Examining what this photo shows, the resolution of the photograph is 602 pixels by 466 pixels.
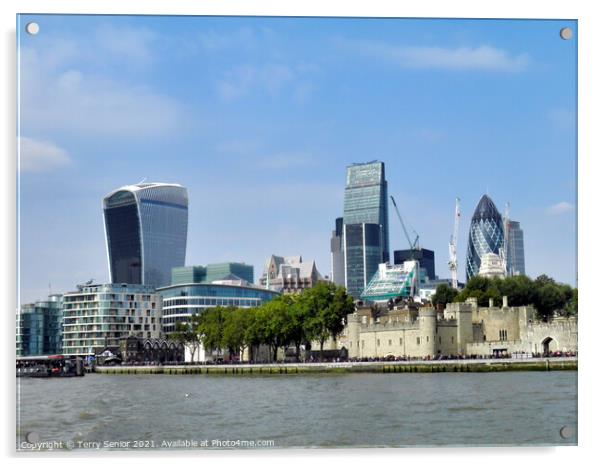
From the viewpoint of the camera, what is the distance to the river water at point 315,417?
59.1 ft

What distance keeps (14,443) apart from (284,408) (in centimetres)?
1120

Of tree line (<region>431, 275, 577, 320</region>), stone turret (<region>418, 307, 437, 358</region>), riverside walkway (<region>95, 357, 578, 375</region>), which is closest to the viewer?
riverside walkway (<region>95, 357, 578, 375</region>)

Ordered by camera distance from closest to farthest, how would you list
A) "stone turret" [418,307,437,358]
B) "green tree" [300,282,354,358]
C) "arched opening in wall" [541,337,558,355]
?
"arched opening in wall" [541,337,558,355] < "stone turret" [418,307,437,358] < "green tree" [300,282,354,358]

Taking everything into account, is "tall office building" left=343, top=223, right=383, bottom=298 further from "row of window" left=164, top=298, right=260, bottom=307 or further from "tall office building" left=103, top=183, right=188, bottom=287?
"row of window" left=164, top=298, right=260, bottom=307

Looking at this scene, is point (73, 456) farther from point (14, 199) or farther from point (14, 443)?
point (14, 199)

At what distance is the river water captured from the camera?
18000 millimetres

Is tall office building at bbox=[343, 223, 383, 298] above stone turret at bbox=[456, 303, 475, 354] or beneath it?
above

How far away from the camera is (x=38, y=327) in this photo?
226ft

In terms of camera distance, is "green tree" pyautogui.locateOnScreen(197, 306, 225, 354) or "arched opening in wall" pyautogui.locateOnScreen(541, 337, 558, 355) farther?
"green tree" pyautogui.locateOnScreen(197, 306, 225, 354)

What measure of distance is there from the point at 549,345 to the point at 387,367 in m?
8.59

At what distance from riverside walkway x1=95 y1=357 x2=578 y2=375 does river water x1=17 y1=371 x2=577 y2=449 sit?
8.51 m

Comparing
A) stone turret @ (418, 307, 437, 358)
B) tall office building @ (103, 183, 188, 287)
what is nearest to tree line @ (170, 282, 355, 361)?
stone turret @ (418, 307, 437, 358)

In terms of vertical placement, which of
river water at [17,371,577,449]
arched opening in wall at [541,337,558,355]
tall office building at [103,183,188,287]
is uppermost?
tall office building at [103,183,188,287]

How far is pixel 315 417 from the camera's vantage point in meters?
24.3
